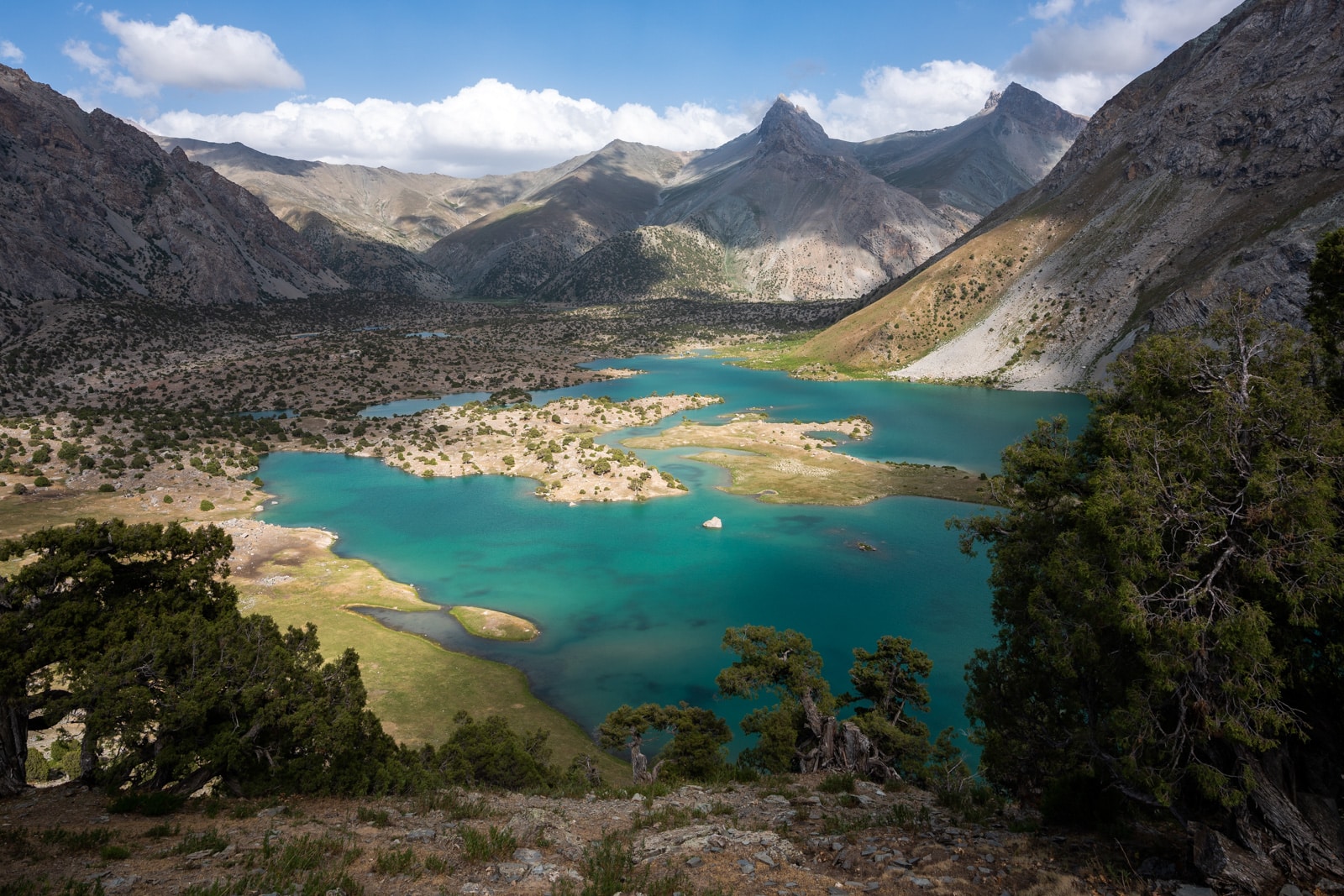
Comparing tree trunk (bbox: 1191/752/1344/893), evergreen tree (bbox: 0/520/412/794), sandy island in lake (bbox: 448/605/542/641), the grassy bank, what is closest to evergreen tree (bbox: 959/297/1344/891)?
tree trunk (bbox: 1191/752/1344/893)

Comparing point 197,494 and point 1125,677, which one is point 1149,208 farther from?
point 197,494

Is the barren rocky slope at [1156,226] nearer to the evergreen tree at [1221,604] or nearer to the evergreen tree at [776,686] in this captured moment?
the evergreen tree at [776,686]

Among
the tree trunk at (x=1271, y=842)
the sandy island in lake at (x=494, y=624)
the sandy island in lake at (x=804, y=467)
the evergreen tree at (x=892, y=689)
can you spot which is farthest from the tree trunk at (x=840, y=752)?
the sandy island in lake at (x=804, y=467)

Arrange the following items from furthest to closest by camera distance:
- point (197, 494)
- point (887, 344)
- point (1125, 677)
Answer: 1. point (887, 344)
2. point (197, 494)
3. point (1125, 677)

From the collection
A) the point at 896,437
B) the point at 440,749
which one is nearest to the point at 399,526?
the point at 440,749

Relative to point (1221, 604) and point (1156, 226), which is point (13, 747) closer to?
point (1221, 604)

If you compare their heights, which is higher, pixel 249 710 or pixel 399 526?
pixel 249 710
